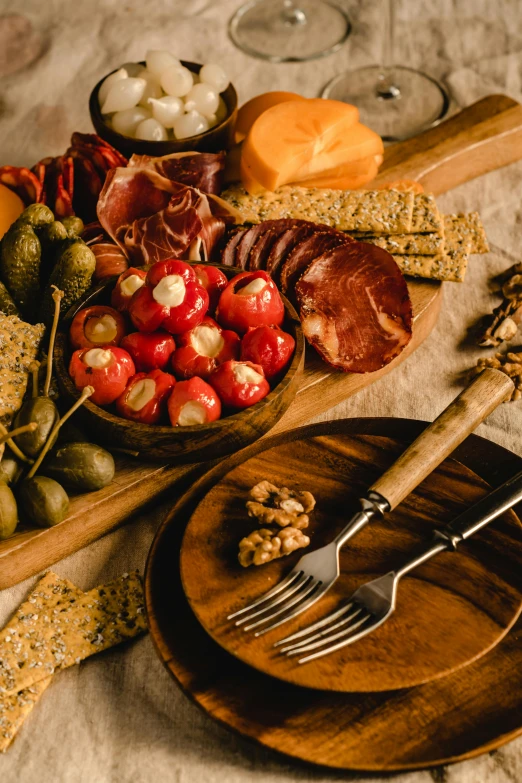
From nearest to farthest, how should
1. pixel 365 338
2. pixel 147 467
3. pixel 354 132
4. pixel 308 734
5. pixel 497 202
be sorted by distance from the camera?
1. pixel 308 734
2. pixel 147 467
3. pixel 365 338
4. pixel 354 132
5. pixel 497 202

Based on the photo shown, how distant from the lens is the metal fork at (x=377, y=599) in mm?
833

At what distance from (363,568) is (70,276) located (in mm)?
613

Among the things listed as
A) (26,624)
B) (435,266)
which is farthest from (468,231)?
(26,624)

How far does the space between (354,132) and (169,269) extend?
606mm

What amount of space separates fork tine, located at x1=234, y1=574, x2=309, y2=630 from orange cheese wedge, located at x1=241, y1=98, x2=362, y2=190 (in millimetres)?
803

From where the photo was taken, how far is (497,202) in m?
1.71

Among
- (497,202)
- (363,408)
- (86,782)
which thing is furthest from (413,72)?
(86,782)

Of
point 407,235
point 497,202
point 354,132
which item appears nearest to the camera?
point 407,235

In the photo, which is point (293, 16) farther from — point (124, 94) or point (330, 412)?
point (330, 412)

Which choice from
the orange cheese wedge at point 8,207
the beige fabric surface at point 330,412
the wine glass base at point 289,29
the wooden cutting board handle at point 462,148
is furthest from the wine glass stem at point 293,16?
the orange cheese wedge at point 8,207

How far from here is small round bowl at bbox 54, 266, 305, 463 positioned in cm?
105

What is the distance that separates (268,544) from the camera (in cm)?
91

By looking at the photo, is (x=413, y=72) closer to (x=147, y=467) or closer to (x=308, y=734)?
(x=147, y=467)

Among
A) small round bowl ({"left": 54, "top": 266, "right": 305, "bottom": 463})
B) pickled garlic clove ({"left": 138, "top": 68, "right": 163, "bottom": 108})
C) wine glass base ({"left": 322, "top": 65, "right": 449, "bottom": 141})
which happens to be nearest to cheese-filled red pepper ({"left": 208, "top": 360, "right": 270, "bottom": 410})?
small round bowl ({"left": 54, "top": 266, "right": 305, "bottom": 463})
